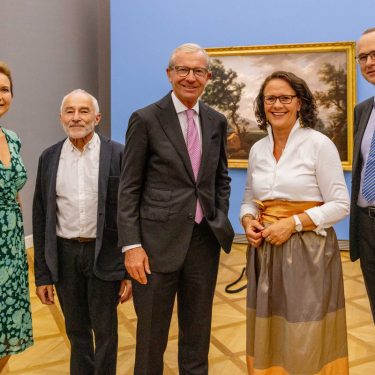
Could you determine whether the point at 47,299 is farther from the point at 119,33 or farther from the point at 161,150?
the point at 119,33

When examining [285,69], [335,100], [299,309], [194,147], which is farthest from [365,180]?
[285,69]

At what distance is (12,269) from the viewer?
8.87ft

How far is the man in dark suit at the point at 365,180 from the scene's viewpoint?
8.96 feet

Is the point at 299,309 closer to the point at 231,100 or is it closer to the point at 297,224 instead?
the point at 297,224

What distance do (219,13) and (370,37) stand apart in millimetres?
5440

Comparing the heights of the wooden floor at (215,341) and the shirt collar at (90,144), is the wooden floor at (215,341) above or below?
below

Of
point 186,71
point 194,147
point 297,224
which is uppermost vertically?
point 186,71

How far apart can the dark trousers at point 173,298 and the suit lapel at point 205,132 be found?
0.33 m

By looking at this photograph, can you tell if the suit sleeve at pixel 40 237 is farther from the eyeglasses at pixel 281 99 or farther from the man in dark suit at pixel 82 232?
the eyeglasses at pixel 281 99

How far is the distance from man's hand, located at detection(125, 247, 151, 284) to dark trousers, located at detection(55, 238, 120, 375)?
13.8 inches

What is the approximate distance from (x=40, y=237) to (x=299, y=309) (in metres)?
1.60

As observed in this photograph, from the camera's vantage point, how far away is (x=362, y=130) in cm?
293

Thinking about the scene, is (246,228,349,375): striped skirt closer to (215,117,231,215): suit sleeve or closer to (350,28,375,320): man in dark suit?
(215,117,231,215): suit sleeve

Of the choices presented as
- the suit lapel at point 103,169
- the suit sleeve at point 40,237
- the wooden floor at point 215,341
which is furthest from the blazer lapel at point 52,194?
the wooden floor at point 215,341
